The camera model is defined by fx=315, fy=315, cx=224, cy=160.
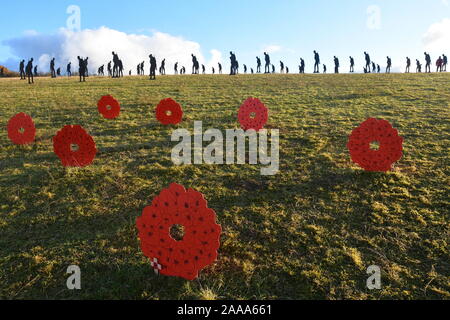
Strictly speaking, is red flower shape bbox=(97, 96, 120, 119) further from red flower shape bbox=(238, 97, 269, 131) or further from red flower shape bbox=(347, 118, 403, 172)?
red flower shape bbox=(347, 118, 403, 172)

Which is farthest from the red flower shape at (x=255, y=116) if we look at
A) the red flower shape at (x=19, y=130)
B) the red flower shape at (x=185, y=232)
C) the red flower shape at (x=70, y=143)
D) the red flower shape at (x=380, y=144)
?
the red flower shape at (x=185, y=232)

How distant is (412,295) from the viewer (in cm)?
509

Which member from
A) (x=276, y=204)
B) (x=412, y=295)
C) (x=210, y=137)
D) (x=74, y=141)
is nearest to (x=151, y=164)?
(x=74, y=141)

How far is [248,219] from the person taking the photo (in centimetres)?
718

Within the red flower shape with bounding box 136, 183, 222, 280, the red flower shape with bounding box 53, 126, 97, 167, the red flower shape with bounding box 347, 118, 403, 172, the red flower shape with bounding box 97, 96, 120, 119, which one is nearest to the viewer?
the red flower shape with bounding box 136, 183, 222, 280

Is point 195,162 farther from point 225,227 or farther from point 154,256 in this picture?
point 154,256

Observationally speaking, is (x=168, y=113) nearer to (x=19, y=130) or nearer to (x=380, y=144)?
(x=19, y=130)

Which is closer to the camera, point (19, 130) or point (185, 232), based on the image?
point (185, 232)

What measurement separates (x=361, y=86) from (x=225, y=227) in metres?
25.4

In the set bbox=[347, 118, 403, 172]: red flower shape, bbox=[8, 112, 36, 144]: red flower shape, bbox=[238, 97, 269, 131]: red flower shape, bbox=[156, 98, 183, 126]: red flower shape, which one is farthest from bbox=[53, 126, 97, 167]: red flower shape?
bbox=[347, 118, 403, 172]: red flower shape

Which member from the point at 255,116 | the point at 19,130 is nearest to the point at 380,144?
the point at 255,116

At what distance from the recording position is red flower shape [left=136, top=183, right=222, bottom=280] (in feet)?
15.8

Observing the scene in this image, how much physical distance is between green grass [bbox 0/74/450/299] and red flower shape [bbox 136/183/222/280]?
40cm

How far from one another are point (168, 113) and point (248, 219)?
9.32 metres
